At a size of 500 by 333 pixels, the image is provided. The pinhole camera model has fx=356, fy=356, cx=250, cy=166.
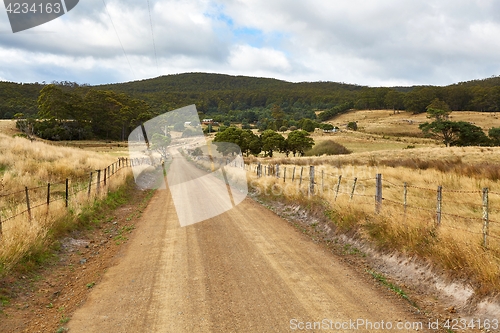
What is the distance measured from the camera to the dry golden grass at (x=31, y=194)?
295 inches

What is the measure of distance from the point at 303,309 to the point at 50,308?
416cm

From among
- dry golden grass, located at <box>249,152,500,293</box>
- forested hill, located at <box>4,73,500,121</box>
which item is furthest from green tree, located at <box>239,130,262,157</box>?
dry golden grass, located at <box>249,152,500,293</box>

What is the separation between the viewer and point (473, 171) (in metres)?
22.2

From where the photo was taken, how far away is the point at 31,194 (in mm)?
13453

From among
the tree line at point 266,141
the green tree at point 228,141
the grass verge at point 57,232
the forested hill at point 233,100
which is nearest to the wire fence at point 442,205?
the grass verge at point 57,232

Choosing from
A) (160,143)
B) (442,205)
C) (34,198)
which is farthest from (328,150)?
(34,198)

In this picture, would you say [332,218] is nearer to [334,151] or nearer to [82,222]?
[82,222]

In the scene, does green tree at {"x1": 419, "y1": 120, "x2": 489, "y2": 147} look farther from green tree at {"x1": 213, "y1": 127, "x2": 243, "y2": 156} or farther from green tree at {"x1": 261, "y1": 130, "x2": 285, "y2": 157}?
green tree at {"x1": 213, "y1": 127, "x2": 243, "y2": 156}

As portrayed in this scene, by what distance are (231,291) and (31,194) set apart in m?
10.8

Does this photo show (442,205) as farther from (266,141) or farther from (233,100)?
Result: (233,100)

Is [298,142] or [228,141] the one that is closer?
[228,141]

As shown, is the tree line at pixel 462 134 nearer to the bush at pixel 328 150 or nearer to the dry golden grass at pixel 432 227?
the bush at pixel 328 150

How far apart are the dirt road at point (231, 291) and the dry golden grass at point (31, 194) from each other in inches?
76.5

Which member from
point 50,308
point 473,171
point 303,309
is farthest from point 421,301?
point 473,171
